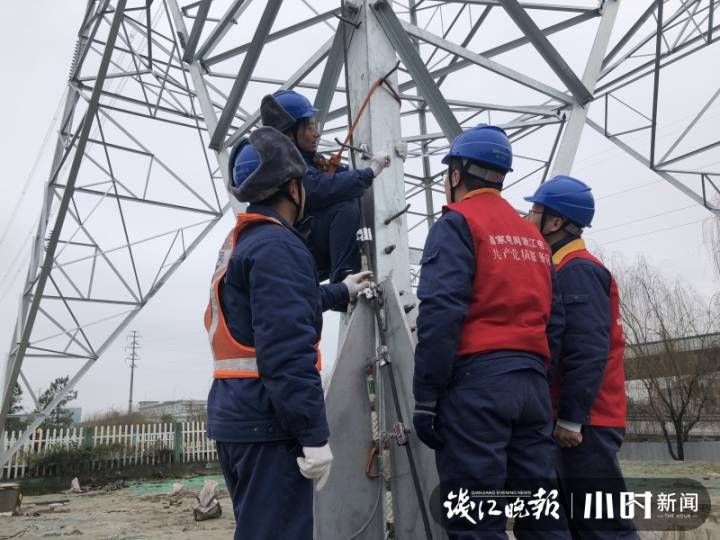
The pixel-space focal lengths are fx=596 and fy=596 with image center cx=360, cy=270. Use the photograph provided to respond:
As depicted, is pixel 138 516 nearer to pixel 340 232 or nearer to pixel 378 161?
pixel 340 232

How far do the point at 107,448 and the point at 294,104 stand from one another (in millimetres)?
17188

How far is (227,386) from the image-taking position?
2.29 m

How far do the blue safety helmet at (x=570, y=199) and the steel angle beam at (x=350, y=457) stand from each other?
133 centimetres

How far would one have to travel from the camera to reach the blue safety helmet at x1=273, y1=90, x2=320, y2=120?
349 cm

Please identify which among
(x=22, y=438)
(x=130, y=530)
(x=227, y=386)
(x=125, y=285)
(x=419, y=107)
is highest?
(x=419, y=107)

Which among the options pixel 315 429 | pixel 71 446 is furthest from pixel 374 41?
pixel 71 446

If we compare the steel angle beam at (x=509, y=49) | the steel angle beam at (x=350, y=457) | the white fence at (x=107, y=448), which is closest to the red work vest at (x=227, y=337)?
the steel angle beam at (x=350, y=457)

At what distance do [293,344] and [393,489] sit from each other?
1354 millimetres

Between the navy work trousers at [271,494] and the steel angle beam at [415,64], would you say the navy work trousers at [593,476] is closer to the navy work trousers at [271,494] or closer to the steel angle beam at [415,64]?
the navy work trousers at [271,494]

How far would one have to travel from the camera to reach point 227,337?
91.7 inches

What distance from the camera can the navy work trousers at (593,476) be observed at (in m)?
2.96

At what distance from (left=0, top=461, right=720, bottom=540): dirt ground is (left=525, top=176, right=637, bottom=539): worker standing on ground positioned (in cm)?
286

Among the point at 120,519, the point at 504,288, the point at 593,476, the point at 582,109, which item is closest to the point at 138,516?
the point at 120,519

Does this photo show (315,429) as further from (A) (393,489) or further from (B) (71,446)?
(B) (71,446)
